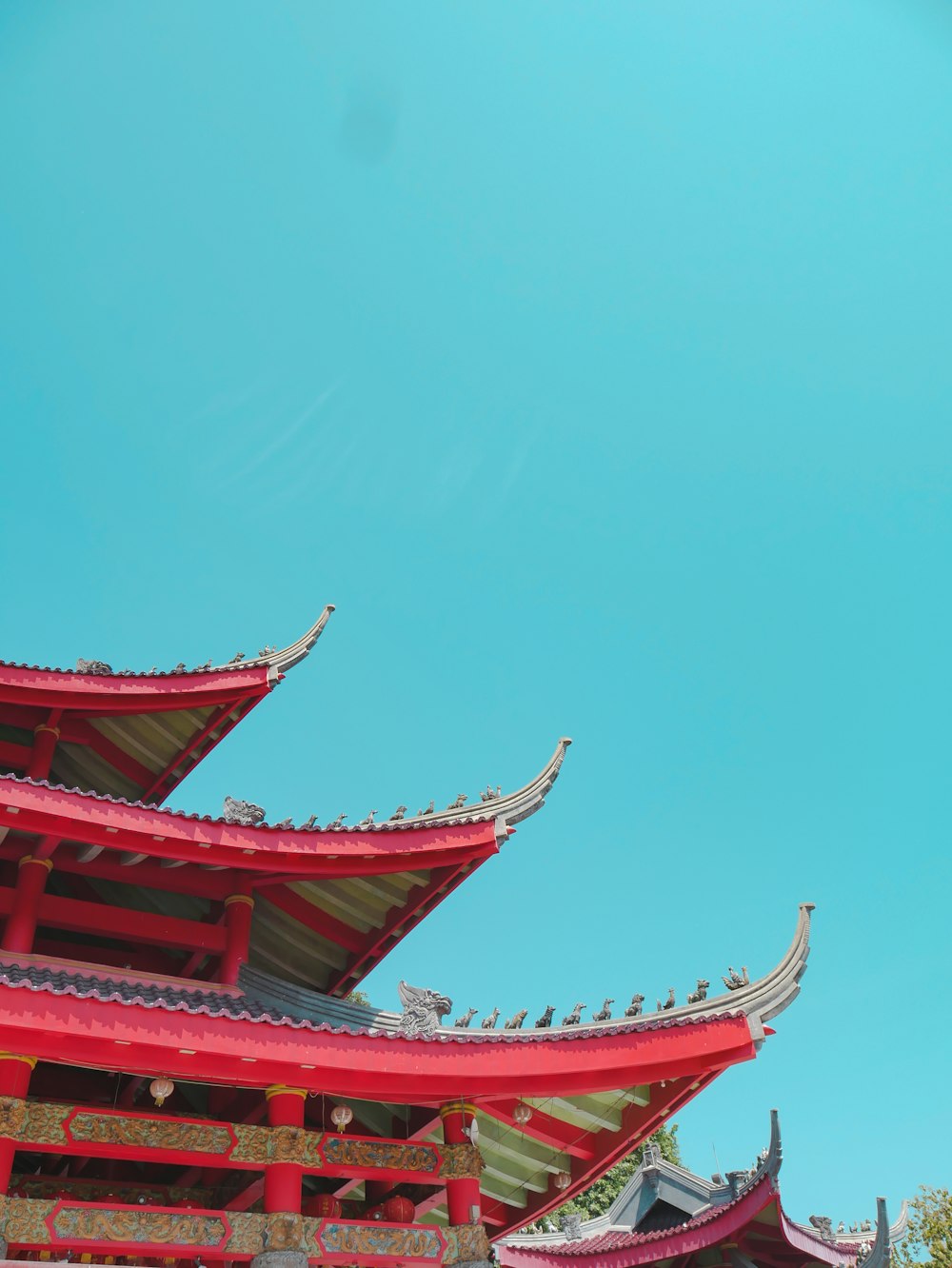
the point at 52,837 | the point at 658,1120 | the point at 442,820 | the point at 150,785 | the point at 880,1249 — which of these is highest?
the point at 150,785

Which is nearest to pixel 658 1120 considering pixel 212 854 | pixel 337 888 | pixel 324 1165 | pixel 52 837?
pixel 324 1165

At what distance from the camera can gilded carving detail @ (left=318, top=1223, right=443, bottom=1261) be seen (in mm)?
8727

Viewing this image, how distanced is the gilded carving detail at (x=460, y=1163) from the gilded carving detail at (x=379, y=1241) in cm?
60

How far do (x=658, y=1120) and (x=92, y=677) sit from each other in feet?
29.4

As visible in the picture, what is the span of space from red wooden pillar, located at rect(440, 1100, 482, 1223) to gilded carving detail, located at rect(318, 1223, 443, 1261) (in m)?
0.46

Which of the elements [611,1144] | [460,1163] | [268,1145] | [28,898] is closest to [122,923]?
[28,898]

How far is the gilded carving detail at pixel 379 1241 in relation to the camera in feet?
28.6

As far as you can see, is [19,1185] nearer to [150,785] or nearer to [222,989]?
[222,989]

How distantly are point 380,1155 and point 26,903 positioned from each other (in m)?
4.61

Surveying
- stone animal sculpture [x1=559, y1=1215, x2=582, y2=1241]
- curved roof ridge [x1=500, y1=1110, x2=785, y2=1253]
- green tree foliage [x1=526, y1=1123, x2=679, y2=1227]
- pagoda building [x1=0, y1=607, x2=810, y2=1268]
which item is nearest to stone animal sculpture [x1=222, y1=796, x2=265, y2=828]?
pagoda building [x1=0, y1=607, x2=810, y2=1268]

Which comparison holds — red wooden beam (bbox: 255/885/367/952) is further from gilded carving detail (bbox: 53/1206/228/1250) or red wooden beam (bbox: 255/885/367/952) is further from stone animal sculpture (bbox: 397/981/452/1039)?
gilded carving detail (bbox: 53/1206/228/1250)

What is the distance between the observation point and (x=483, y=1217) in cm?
1338

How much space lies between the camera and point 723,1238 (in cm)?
1455

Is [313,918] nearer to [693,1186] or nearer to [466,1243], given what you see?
[466,1243]
